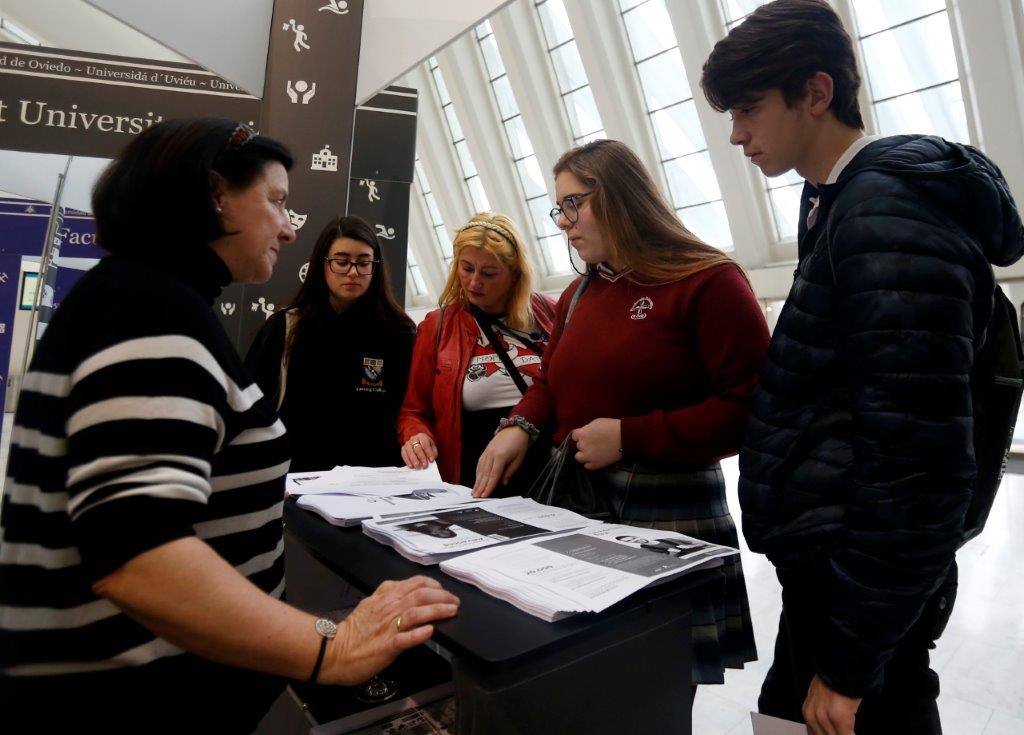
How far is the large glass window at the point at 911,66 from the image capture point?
7.70m

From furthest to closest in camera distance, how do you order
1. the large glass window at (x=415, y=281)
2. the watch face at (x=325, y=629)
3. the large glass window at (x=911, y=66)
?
the large glass window at (x=415, y=281) < the large glass window at (x=911, y=66) < the watch face at (x=325, y=629)

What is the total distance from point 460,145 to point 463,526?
13659 mm

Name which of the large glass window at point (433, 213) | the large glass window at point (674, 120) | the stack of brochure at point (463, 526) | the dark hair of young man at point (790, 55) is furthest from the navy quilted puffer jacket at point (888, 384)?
the large glass window at point (433, 213)

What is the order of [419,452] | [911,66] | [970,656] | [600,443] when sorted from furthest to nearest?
[911,66] < [970,656] < [419,452] < [600,443]

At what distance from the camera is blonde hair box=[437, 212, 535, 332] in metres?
2.25

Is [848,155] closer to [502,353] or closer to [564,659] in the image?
[564,659]

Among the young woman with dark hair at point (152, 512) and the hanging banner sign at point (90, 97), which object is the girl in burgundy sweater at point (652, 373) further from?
the hanging banner sign at point (90, 97)

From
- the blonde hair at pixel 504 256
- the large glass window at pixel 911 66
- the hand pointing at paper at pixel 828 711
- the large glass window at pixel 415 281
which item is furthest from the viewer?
the large glass window at pixel 415 281

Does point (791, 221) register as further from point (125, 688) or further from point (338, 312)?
point (125, 688)

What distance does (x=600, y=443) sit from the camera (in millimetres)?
1330

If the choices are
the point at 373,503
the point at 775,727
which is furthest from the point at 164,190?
the point at 775,727

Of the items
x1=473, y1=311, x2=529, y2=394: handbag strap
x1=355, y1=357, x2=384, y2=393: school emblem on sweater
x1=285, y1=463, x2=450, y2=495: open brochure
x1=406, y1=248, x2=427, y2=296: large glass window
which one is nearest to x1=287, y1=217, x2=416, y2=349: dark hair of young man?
x1=355, y1=357, x2=384, y2=393: school emblem on sweater

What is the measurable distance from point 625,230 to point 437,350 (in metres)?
0.97

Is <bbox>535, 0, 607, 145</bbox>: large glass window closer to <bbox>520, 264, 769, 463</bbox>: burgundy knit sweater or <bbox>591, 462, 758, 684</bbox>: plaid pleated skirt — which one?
<bbox>520, 264, 769, 463</bbox>: burgundy knit sweater
